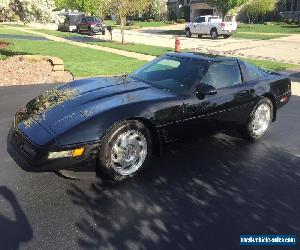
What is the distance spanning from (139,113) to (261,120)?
271cm

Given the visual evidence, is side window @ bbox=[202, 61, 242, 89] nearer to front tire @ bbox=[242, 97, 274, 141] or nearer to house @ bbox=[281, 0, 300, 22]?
front tire @ bbox=[242, 97, 274, 141]

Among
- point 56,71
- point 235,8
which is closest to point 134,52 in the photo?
point 56,71

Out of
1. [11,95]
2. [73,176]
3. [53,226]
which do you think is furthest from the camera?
[11,95]

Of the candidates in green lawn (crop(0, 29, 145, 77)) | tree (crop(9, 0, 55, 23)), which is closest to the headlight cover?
green lawn (crop(0, 29, 145, 77))

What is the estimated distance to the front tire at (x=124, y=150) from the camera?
4.28 meters

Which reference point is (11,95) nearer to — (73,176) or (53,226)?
(73,176)

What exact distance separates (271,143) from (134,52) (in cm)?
1354

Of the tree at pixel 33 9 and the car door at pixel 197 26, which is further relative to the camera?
the car door at pixel 197 26

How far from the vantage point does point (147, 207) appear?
399 cm

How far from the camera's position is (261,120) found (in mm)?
6277

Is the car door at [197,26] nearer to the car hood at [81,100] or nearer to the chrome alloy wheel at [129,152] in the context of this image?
the car hood at [81,100]

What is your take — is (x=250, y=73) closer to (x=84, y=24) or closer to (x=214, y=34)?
(x=214, y=34)

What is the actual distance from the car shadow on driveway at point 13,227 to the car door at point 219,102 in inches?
93.4

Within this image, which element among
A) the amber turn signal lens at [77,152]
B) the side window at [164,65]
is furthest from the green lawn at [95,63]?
the amber turn signal lens at [77,152]
